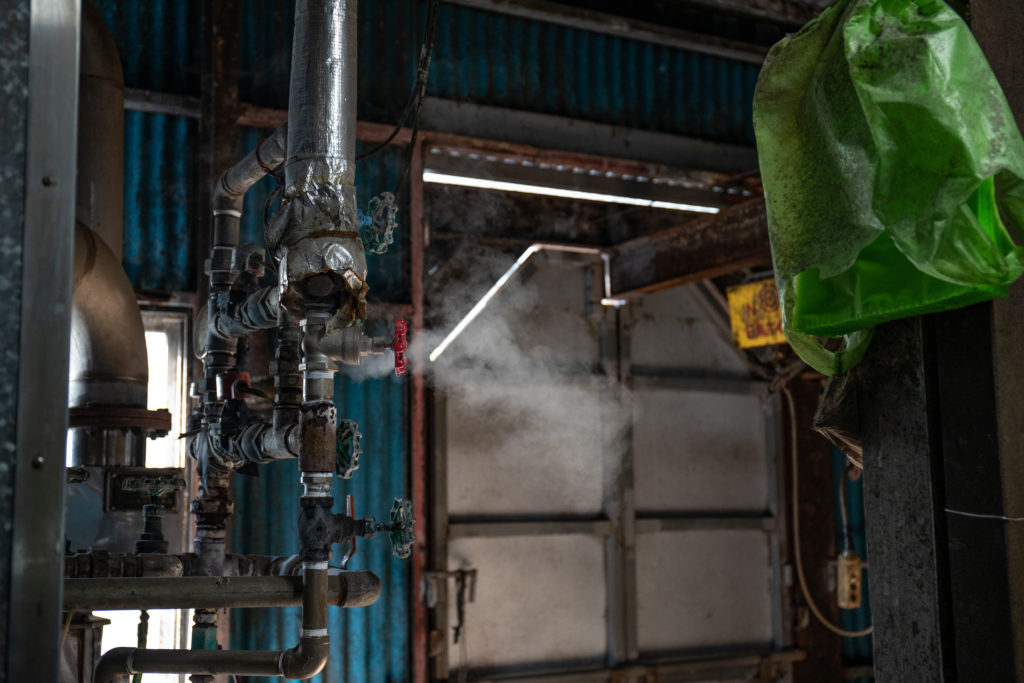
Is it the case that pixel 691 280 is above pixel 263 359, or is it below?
above

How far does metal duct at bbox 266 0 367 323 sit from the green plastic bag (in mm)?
1146

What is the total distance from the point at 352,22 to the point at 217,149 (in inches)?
94.1

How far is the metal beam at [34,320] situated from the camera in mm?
1396

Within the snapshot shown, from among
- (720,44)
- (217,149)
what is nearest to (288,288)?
(217,149)

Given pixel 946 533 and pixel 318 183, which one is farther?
pixel 318 183

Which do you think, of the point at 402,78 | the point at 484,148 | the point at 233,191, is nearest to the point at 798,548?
the point at 484,148

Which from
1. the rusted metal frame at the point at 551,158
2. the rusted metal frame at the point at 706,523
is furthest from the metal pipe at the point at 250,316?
the rusted metal frame at the point at 706,523

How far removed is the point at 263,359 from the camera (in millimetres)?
4867

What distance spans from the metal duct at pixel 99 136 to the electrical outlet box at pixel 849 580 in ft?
16.3

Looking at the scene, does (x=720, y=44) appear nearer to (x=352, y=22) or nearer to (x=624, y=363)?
(x=624, y=363)

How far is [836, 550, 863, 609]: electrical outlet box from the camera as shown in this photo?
6.64 meters

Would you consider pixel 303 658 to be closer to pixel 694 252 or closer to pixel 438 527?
pixel 438 527

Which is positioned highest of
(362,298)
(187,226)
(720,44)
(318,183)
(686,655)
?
(720,44)

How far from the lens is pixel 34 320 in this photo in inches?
56.6
